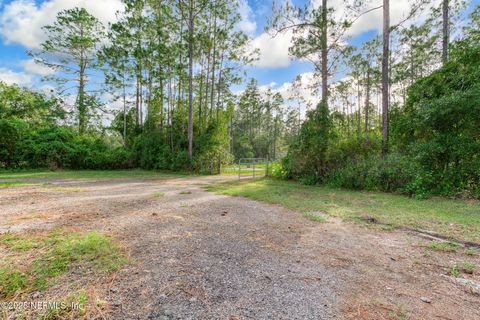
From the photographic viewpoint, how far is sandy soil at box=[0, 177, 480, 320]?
4.96 feet

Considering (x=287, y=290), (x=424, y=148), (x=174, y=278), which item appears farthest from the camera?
(x=424, y=148)

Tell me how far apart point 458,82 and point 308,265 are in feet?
27.4

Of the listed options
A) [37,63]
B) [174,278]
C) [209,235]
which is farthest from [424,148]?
[37,63]

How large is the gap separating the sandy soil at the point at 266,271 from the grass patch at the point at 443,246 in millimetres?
150

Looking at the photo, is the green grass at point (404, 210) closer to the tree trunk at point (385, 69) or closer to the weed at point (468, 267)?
the weed at point (468, 267)

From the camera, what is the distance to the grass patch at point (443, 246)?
266cm

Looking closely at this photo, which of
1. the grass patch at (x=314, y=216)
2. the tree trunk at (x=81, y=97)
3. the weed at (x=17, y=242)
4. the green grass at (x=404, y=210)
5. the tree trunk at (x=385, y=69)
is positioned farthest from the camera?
the tree trunk at (x=81, y=97)

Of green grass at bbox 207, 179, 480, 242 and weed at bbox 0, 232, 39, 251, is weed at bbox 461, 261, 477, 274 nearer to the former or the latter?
green grass at bbox 207, 179, 480, 242

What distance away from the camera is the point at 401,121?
7.99m

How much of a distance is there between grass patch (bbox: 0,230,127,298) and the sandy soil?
23 centimetres

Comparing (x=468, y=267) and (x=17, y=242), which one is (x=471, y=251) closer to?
(x=468, y=267)

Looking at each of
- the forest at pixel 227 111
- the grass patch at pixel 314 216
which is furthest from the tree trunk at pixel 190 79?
the grass patch at pixel 314 216

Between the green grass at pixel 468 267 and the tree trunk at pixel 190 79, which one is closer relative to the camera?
the green grass at pixel 468 267

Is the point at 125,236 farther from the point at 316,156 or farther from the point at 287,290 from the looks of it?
the point at 316,156
